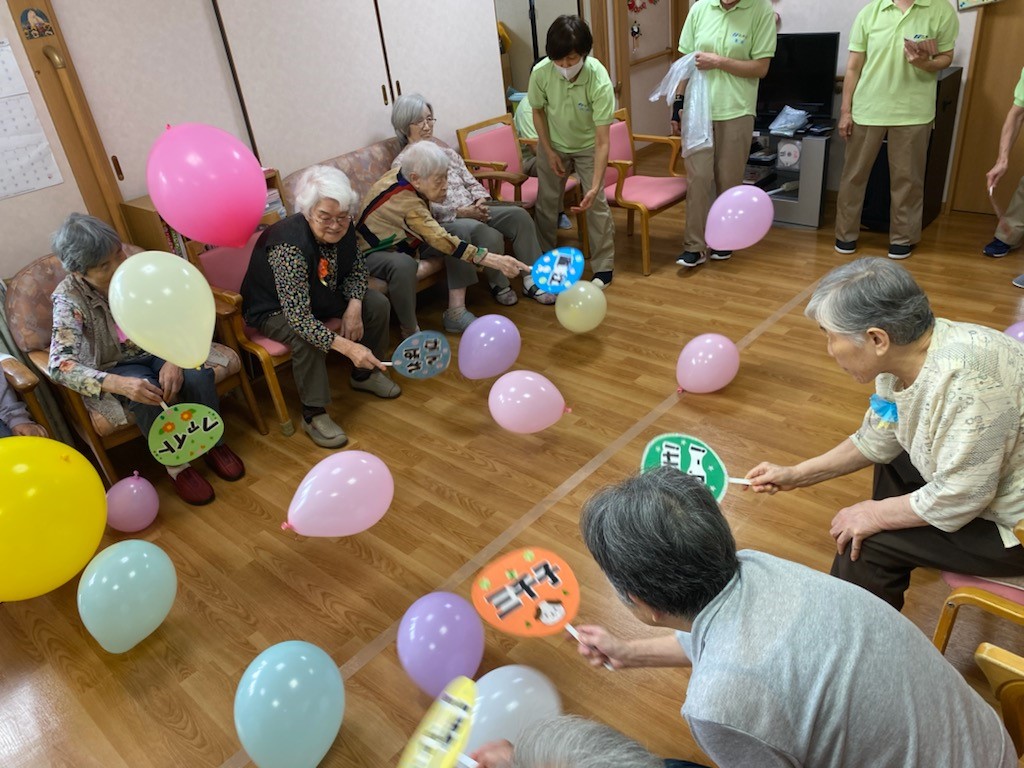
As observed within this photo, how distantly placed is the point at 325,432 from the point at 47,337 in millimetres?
1116

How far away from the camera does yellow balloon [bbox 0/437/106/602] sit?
1.98 metres

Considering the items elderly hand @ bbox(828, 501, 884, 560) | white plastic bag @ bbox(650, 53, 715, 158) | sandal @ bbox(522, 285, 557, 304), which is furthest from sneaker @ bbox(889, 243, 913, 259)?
elderly hand @ bbox(828, 501, 884, 560)

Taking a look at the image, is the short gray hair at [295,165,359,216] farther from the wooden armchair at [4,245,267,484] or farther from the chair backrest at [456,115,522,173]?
the chair backrest at [456,115,522,173]

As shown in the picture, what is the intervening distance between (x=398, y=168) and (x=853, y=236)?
2664mm

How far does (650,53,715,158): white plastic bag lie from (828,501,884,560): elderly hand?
2.92m

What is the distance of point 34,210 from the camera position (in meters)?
3.09

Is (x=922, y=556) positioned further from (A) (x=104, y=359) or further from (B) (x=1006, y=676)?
(A) (x=104, y=359)

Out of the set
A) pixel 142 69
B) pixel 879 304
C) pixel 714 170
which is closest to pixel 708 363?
pixel 879 304

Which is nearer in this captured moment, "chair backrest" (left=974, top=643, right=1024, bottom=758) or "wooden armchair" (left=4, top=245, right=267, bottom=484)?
"chair backrest" (left=974, top=643, right=1024, bottom=758)

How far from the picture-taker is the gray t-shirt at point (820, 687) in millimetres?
1016

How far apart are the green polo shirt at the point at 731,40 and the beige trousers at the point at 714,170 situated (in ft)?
0.26

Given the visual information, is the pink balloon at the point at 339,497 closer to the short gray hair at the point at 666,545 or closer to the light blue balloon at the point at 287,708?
the light blue balloon at the point at 287,708

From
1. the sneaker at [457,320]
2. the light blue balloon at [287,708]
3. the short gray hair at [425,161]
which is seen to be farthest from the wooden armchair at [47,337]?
the light blue balloon at [287,708]

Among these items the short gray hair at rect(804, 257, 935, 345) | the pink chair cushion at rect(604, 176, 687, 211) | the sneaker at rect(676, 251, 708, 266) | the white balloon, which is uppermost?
the short gray hair at rect(804, 257, 935, 345)
